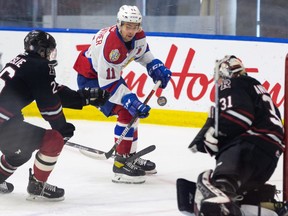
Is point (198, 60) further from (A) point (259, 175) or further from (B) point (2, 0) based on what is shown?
(A) point (259, 175)

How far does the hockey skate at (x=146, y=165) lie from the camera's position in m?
4.59

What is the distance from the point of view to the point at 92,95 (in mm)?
4082

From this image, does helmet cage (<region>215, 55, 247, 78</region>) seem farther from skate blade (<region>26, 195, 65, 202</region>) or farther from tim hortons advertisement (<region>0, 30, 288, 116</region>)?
tim hortons advertisement (<region>0, 30, 288, 116</region>)

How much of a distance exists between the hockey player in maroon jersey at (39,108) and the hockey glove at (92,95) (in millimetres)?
225

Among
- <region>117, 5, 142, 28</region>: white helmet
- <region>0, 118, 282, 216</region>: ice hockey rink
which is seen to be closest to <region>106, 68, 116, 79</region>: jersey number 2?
<region>117, 5, 142, 28</region>: white helmet

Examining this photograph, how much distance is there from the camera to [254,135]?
3.21m

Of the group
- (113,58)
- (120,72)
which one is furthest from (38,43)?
(120,72)

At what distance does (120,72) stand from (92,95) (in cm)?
37

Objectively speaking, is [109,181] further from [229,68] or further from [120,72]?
[229,68]

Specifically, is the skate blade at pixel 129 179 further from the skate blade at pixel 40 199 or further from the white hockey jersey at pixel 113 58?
the skate blade at pixel 40 199

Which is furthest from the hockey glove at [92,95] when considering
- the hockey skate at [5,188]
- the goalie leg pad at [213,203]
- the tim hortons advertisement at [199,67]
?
the tim hortons advertisement at [199,67]

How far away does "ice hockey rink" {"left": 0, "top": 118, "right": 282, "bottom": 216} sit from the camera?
12.4 feet

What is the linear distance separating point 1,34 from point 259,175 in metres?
3.71

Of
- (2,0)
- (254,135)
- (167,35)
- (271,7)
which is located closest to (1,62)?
(2,0)
